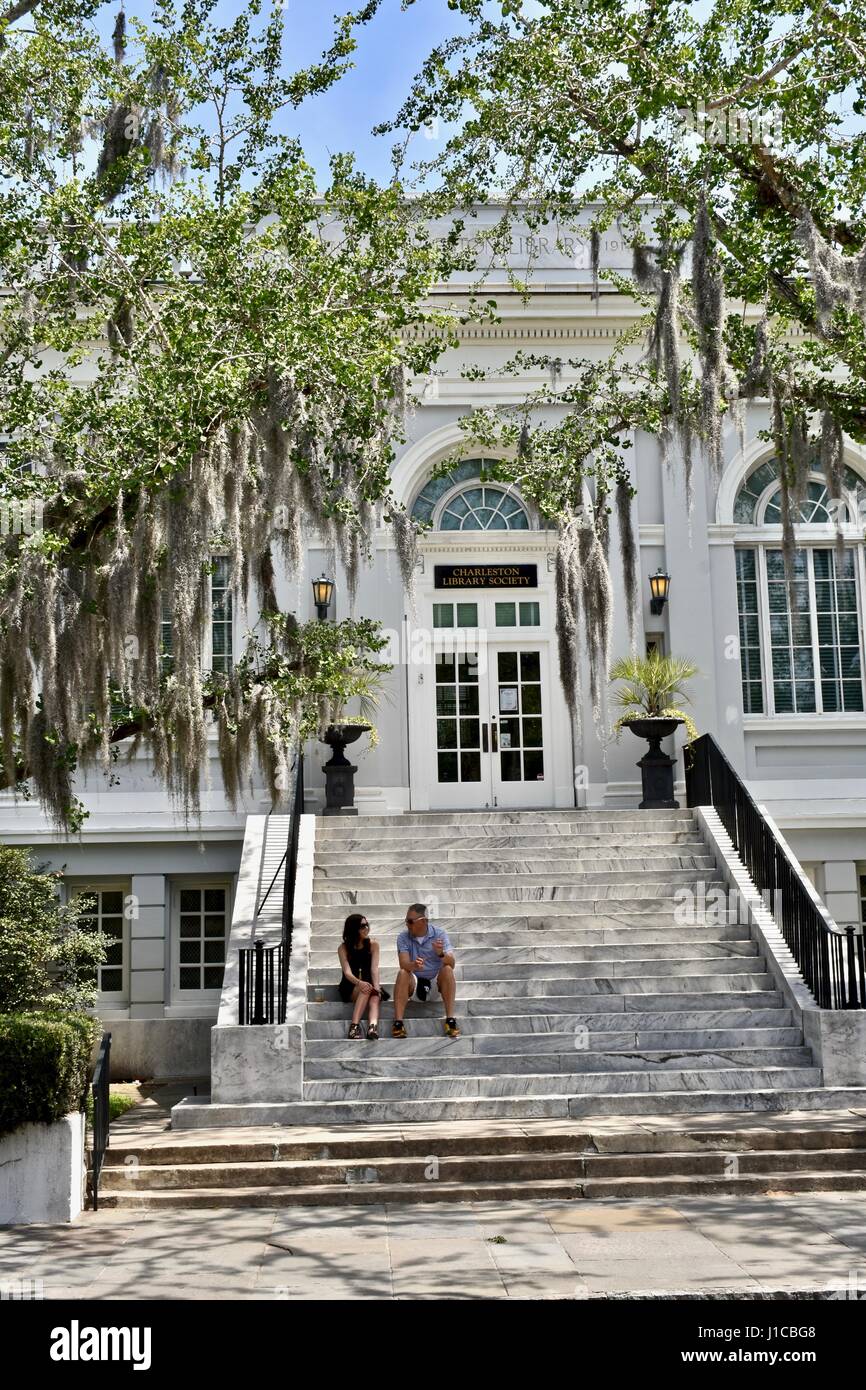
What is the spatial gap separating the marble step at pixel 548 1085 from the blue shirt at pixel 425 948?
0.89 meters

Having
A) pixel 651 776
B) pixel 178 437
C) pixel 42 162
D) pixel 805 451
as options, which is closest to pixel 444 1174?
pixel 178 437

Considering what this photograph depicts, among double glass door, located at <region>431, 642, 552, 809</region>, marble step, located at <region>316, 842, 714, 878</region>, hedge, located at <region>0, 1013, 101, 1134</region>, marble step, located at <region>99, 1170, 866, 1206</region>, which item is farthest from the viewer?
double glass door, located at <region>431, 642, 552, 809</region>

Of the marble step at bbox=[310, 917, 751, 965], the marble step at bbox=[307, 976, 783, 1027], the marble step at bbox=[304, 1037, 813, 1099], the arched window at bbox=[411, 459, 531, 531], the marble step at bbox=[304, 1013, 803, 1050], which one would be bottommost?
the marble step at bbox=[304, 1037, 813, 1099]

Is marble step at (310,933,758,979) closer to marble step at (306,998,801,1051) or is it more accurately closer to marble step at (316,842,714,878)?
marble step at (306,998,801,1051)

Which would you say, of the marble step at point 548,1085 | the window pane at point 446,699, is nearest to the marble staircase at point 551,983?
the marble step at point 548,1085

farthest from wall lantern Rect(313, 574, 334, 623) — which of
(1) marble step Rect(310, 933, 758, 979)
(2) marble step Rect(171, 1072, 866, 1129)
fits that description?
(2) marble step Rect(171, 1072, 866, 1129)

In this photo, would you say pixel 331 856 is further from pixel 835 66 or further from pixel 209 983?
pixel 835 66

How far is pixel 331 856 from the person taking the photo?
12.4 metres

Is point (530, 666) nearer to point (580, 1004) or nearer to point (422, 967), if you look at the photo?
point (580, 1004)

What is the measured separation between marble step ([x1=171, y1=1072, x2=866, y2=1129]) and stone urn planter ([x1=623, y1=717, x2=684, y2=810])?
16.2 ft

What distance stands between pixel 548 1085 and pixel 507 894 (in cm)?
268

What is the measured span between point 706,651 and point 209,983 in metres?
6.36

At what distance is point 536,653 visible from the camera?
15273 millimetres

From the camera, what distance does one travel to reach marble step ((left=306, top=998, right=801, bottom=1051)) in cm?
992
